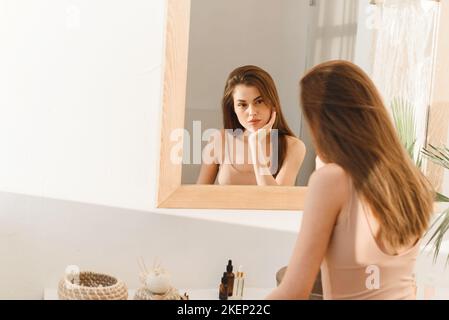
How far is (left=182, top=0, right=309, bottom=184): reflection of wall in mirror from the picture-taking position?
2.13 m

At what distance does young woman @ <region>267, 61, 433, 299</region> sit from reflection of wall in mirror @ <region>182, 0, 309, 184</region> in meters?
0.46

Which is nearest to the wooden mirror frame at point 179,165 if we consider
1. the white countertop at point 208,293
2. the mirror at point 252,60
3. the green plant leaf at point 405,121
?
the mirror at point 252,60

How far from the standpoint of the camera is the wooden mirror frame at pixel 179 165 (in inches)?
82.0

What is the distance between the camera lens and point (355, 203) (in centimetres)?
159

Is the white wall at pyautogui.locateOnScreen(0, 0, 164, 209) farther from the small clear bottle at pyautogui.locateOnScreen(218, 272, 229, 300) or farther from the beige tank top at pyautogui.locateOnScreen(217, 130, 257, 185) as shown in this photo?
the small clear bottle at pyautogui.locateOnScreen(218, 272, 229, 300)

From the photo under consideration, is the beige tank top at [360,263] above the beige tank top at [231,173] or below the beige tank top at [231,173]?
below

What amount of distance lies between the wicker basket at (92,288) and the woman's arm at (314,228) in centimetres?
50

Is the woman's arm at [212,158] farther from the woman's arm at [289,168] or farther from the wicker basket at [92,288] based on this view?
the wicker basket at [92,288]

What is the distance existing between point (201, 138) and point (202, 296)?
49 centimetres

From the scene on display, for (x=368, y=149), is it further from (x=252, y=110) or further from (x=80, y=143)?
(x=80, y=143)

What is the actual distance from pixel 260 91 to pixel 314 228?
0.72m

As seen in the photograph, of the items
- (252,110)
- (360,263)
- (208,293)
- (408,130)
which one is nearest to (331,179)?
(360,263)

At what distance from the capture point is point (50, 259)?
6.86 feet
